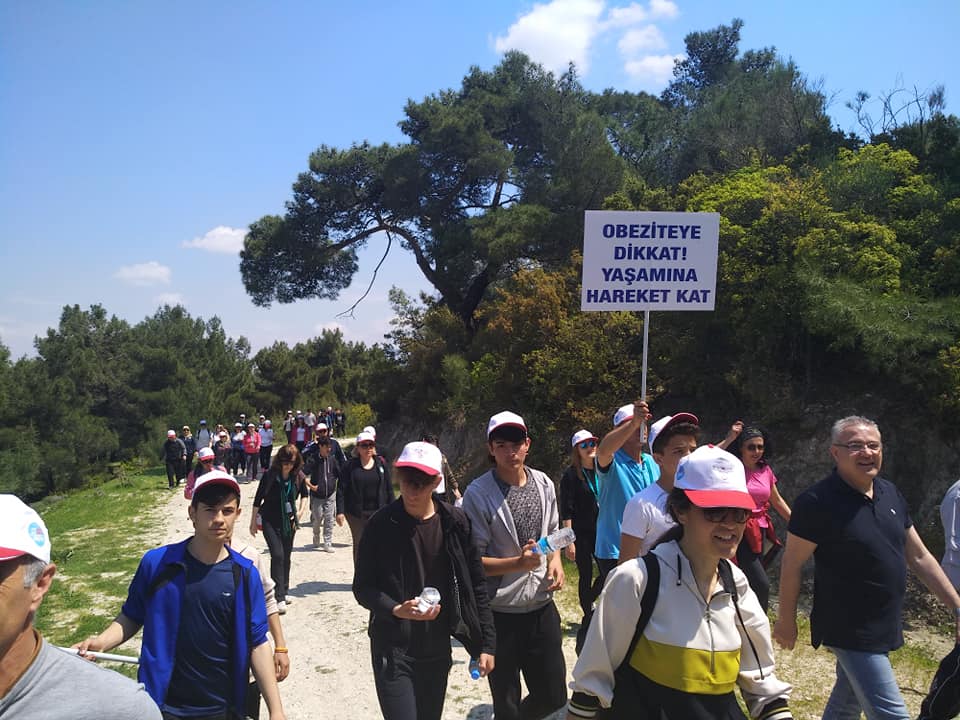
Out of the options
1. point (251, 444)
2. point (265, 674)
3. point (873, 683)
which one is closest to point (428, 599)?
point (265, 674)

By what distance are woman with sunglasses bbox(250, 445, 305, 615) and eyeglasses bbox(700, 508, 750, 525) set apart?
246 inches

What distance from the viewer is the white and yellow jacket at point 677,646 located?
87.3 inches

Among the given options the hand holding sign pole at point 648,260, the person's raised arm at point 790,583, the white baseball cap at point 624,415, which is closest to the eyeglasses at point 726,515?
the person's raised arm at point 790,583

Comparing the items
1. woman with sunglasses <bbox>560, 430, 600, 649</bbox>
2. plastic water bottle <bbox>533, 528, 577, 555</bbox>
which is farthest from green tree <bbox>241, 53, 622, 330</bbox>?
plastic water bottle <bbox>533, 528, 577, 555</bbox>

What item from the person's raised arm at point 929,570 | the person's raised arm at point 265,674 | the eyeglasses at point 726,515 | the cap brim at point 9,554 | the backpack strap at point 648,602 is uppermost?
the eyeglasses at point 726,515

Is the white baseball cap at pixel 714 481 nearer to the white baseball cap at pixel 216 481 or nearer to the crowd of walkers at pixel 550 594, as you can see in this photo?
the crowd of walkers at pixel 550 594

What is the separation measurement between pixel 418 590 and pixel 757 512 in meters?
2.70

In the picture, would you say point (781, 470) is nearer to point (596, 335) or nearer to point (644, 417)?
point (596, 335)

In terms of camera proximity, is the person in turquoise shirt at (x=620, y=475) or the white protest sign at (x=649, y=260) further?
the white protest sign at (x=649, y=260)

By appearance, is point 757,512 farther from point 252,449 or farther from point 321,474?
point 252,449

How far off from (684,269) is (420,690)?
14.1ft

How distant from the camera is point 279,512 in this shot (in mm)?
7863

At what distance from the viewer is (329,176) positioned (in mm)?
25266

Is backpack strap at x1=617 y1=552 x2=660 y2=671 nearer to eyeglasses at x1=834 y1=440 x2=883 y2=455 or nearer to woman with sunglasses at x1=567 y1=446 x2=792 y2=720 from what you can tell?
woman with sunglasses at x1=567 y1=446 x2=792 y2=720
